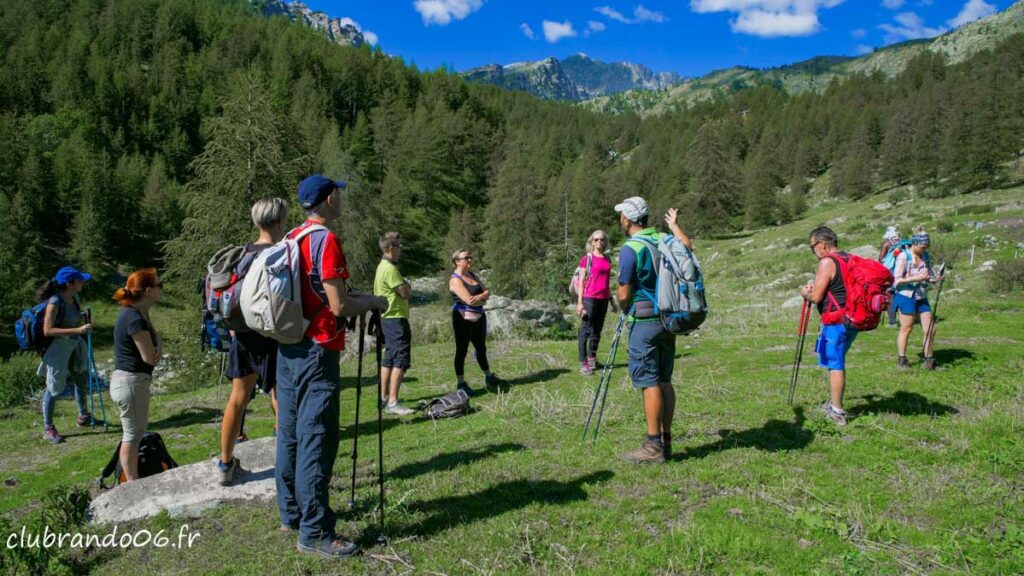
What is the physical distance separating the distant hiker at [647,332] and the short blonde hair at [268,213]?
3305 mm

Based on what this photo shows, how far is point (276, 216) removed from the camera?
202 inches

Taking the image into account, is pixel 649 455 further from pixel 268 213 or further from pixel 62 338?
pixel 62 338

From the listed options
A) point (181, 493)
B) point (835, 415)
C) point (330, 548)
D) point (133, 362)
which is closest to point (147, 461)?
point (133, 362)

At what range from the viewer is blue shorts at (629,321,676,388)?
5.62 meters

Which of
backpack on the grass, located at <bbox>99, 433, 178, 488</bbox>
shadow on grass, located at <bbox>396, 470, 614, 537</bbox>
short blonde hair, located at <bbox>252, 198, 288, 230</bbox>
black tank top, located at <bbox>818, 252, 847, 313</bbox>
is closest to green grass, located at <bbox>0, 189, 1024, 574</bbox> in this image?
Result: shadow on grass, located at <bbox>396, 470, 614, 537</bbox>

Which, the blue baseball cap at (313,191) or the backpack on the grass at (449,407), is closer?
the blue baseball cap at (313,191)

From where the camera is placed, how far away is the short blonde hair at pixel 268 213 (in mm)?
5078

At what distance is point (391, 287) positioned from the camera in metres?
8.19

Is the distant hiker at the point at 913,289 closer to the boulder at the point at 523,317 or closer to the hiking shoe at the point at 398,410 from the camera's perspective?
the hiking shoe at the point at 398,410

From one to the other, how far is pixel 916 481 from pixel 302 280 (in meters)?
5.92

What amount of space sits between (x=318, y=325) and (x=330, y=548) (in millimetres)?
1702

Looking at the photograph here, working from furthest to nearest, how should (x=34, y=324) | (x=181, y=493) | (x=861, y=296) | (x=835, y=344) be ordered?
(x=34, y=324), (x=835, y=344), (x=861, y=296), (x=181, y=493)

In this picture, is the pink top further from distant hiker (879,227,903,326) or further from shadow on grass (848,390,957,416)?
distant hiker (879,227,903,326)

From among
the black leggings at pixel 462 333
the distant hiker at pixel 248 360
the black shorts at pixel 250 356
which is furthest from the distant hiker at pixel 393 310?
the black shorts at pixel 250 356
